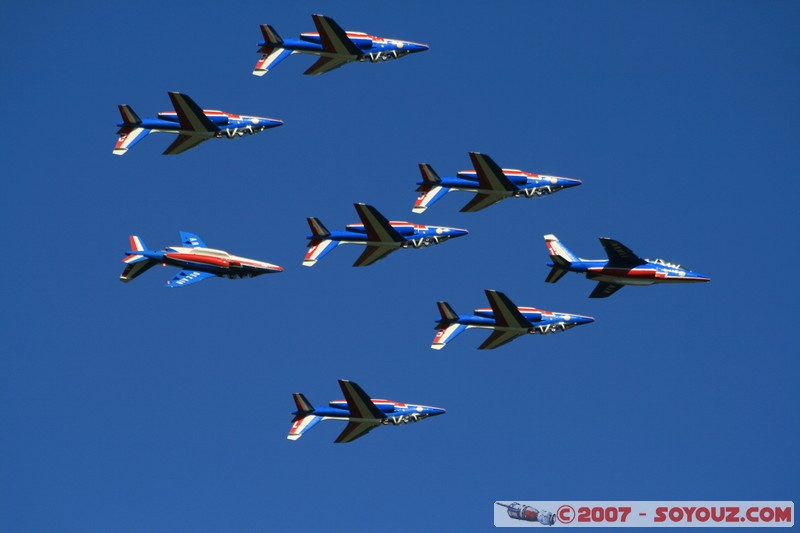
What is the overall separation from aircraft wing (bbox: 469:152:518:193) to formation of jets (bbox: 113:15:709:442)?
9cm

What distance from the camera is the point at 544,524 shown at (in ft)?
621

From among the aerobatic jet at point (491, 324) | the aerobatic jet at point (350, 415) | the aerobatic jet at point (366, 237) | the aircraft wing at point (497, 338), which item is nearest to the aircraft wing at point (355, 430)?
the aerobatic jet at point (350, 415)

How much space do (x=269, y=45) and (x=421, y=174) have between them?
19.1m

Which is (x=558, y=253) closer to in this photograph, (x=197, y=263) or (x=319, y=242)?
(x=319, y=242)

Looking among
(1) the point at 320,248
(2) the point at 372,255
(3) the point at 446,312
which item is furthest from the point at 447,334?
(1) the point at 320,248

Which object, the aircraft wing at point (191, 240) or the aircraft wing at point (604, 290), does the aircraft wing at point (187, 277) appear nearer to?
the aircraft wing at point (191, 240)

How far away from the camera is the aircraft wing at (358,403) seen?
610 ft

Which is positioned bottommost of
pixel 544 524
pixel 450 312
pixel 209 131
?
pixel 544 524

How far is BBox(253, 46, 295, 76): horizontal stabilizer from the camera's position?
630 feet

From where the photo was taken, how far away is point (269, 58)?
192625mm

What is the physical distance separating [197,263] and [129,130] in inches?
600

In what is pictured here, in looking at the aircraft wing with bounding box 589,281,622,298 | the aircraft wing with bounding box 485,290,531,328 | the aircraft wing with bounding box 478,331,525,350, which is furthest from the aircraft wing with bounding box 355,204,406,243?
the aircraft wing with bounding box 589,281,622,298

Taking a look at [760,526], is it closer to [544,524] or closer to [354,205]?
[544,524]

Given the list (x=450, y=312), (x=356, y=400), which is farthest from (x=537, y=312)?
(x=356, y=400)
